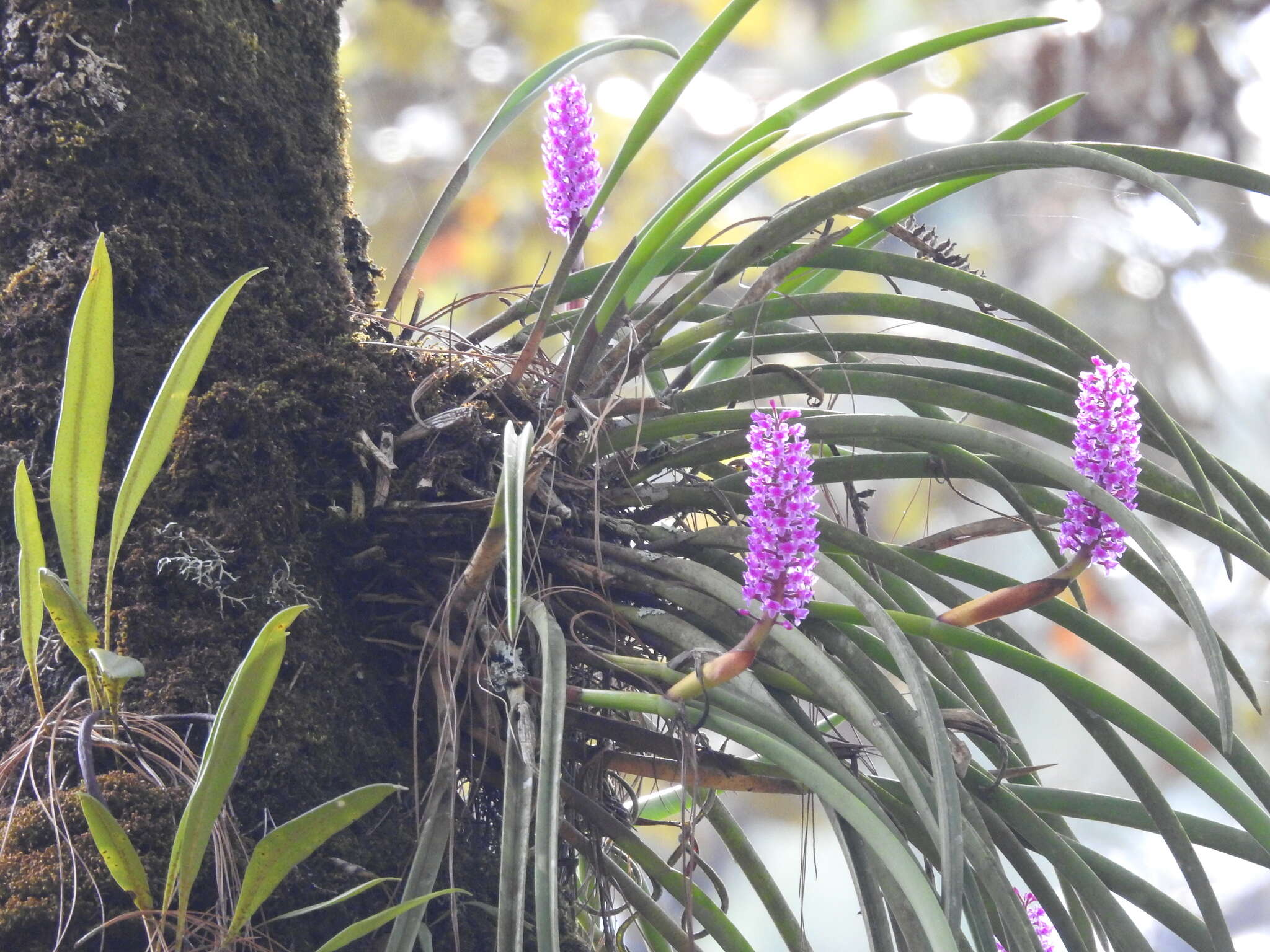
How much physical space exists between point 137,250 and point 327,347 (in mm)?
145

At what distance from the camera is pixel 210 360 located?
2.17 ft

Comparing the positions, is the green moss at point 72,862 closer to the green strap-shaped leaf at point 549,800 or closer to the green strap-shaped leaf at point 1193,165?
the green strap-shaped leaf at point 549,800

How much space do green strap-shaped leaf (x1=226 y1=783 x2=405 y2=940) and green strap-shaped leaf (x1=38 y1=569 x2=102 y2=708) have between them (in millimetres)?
131

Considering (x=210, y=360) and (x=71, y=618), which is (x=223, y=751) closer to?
(x=71, y=618)

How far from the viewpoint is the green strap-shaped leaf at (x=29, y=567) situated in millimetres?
502

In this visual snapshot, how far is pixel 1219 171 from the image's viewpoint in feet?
2.14

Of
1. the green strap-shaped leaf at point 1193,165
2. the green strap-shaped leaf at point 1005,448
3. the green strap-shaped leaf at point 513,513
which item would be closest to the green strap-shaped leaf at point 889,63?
the green strap-shaped leaf at point 1193,165

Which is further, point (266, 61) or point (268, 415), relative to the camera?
point (266, 61)

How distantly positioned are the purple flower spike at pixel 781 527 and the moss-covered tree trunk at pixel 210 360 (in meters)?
0.31

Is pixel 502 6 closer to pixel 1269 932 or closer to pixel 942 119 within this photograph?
pixel 942 119

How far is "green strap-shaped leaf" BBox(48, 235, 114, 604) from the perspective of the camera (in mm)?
506

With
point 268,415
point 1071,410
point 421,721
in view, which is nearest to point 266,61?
point 268,415

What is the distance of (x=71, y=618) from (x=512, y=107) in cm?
59

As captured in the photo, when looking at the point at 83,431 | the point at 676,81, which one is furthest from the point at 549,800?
the point at 676,81
